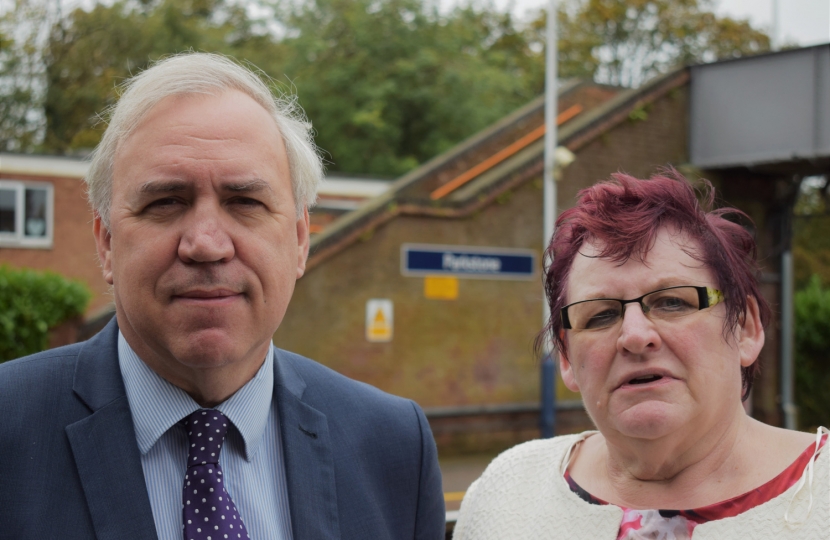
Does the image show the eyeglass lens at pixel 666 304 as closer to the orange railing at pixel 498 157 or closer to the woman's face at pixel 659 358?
the woman's face at pixel 659 358

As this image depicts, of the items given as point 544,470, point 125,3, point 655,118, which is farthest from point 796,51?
point 125,3

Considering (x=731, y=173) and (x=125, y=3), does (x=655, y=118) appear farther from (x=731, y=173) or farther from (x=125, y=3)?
(x=125, y=3)

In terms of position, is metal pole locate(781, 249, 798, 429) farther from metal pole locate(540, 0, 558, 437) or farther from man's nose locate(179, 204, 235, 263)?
man's nose locate(179, 204, 235, 263)

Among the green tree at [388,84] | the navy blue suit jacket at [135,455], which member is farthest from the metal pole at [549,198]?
the green tree at [388,84]

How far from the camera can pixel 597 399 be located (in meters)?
2.30

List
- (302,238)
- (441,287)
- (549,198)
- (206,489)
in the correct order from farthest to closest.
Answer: (549,198) < (441,287) < (302,238) < (206,489)

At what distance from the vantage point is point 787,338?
15.6 m

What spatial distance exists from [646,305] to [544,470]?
727 mm

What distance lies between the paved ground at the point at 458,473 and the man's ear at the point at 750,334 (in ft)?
23.9

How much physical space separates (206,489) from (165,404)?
246mm

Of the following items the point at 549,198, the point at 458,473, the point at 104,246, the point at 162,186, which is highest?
the point at 549,198

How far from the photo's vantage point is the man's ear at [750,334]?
2.34 m

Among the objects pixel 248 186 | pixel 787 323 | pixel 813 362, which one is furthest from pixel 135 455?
pixel 813 362

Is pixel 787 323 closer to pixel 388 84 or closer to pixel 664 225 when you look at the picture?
pixel 664 225
